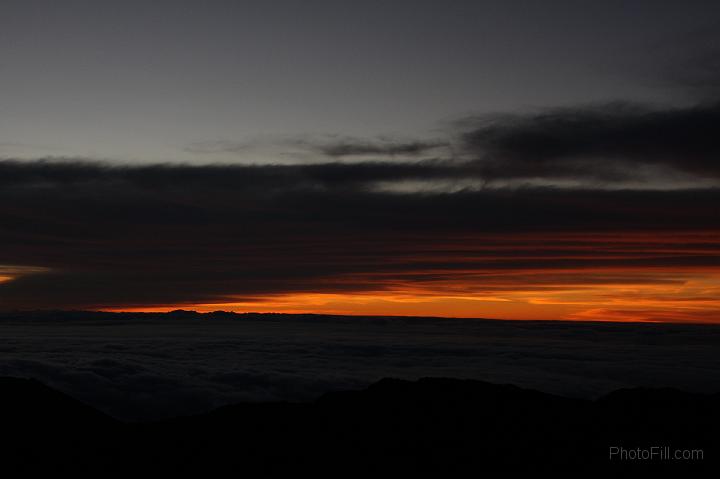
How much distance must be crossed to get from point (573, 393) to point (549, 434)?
3653 centimetres

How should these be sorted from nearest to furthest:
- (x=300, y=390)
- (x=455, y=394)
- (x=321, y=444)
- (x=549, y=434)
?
(x=300, y=390)
(x=321, y=444)
(x=549, y=434)
(x=455, y=394)

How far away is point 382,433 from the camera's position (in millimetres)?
162250

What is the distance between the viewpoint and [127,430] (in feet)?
429

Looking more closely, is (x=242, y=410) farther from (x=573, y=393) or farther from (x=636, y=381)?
(x=636, y=381)

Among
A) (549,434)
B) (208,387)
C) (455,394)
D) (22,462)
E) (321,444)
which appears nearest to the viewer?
(22,462)

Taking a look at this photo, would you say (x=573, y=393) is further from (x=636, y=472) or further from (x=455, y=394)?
(x=455, y=394)

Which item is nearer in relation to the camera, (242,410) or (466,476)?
(466,476)

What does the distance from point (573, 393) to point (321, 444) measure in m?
53.9

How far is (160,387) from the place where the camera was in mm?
117125

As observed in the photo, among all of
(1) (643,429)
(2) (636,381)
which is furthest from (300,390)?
(1) (643,429)

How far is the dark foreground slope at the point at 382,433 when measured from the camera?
11869cm

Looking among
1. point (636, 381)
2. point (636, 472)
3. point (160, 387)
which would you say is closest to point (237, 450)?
point (160, 387)

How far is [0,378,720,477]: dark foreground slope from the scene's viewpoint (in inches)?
4673

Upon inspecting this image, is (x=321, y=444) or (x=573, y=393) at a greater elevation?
(x=573, y=393)
